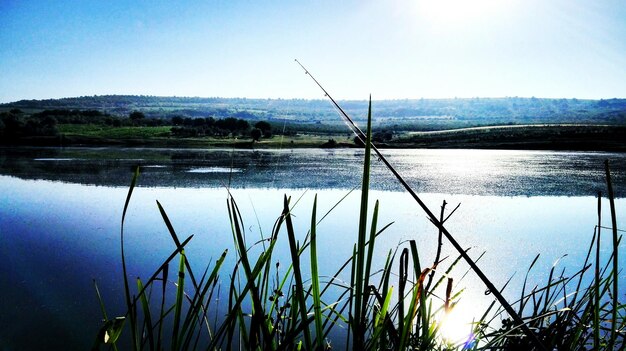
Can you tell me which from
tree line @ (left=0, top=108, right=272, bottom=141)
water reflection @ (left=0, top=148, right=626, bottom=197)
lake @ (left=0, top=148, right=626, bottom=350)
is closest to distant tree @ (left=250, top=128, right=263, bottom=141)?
tree line @ (left=0, top=108, right=272, bottom=141)

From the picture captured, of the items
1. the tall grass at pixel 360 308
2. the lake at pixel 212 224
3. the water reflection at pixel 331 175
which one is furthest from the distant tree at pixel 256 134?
the tall grass at pixel 360 308

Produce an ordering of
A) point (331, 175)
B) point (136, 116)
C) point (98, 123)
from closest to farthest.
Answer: point (331, 175), point (98, 123), point (136, 116)

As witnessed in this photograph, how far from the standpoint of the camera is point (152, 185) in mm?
8711

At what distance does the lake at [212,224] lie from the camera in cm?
354

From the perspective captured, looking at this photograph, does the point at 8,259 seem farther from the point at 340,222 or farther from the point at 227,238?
the point at 340,222

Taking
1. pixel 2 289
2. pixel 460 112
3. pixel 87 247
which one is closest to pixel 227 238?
pixel 87 247

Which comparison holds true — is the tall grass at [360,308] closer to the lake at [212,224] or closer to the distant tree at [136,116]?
the lake at [212,224]

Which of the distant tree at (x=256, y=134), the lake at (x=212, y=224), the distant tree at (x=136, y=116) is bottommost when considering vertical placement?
the lake at (x=212, y=224)

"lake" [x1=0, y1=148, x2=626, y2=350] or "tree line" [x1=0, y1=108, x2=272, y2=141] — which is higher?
"tree line" [x1=0, y1=108, x2=272, y2=141]

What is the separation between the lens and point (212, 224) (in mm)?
5562

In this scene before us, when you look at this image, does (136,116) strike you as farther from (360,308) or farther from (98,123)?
(360,308)

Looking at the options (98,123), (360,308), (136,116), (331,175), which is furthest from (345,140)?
(360,308)

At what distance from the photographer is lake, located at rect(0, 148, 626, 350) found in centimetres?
354

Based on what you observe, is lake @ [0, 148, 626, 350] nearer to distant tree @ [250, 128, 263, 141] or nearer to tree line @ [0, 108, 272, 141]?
tree line @ [0, 108, 272, 141]
